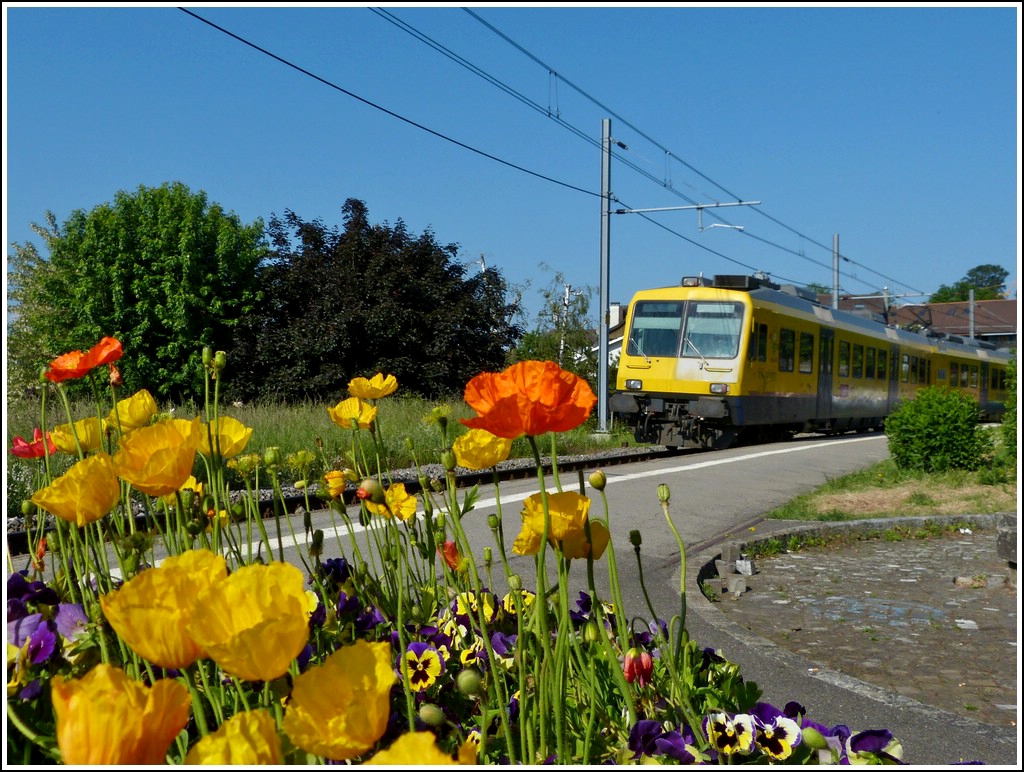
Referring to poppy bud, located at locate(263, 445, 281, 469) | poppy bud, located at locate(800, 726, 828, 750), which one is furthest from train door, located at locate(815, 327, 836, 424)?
poppy bud, located at locate(800, 726, 828, 750)

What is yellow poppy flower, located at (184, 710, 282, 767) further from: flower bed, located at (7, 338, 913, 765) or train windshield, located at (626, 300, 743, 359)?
train windshield, located at (626, 300, 743, 359)

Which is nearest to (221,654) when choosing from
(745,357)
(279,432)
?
(279,432)

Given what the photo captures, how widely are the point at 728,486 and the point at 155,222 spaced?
115 feet

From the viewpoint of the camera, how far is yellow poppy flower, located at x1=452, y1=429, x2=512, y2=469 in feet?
5.75

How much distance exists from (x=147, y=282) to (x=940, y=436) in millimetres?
31903

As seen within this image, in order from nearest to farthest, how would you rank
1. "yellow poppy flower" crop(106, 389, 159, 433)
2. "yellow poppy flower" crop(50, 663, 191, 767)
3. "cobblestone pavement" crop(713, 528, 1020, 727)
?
1. "yellow poppy flower" crop(50, 663, 191, 767)
2. "yellow poppy flower" crop(106, 389, 159, 433)
3. "cobblestone pavement" crop(713, 528, 1020, 727)

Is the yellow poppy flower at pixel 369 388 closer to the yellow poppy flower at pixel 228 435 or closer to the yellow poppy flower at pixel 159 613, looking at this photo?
the yellow poppy flower at pixel 228 435

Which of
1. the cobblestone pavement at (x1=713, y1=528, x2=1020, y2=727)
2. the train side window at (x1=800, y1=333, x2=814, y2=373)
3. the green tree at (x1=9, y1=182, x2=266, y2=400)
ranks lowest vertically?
the cobblestone pavement at (x1=713, y1=528, x2=1020, y2=727)

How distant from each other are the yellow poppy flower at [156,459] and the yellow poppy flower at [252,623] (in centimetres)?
42

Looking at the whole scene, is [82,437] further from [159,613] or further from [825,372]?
[825,372]

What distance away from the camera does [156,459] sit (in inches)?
49.3

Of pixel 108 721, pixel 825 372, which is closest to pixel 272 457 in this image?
pixel 108 721

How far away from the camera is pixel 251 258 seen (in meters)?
40.6

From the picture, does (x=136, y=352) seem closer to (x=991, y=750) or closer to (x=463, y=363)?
(x=463, y=363)
